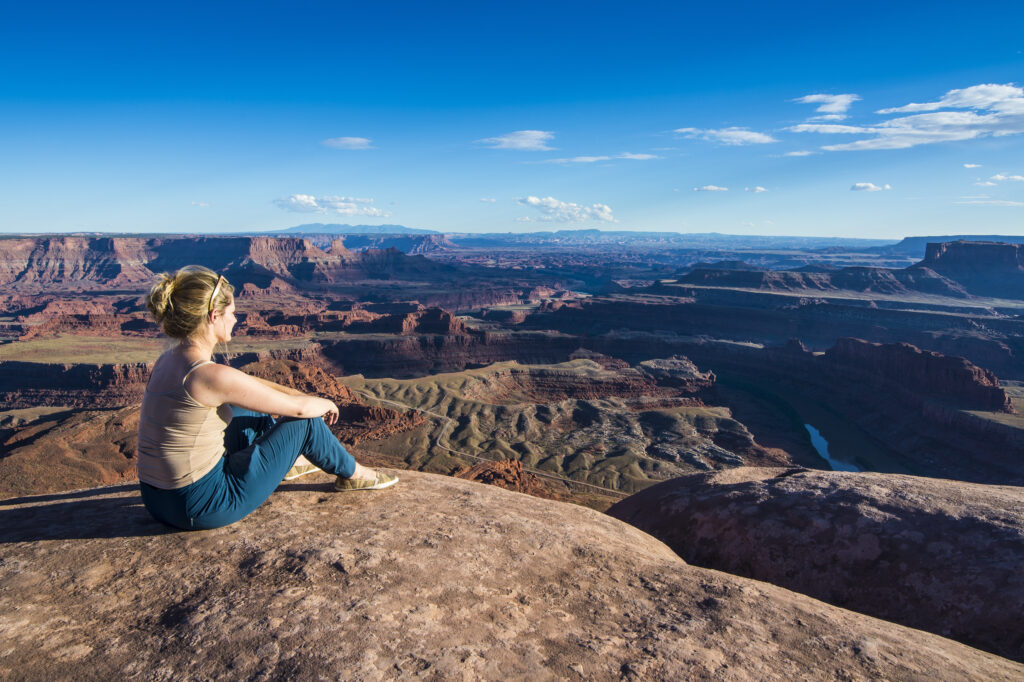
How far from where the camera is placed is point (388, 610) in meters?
3.90

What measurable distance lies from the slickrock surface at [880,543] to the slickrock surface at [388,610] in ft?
5.51

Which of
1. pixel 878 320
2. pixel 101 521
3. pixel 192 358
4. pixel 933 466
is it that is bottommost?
pixel 933 466

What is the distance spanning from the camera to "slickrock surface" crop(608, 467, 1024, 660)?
601cm

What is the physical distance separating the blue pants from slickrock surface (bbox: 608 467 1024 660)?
20.9 ft

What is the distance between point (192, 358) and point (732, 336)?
100718mm

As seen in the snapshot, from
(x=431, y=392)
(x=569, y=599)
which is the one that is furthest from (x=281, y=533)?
(x=431, y=392)

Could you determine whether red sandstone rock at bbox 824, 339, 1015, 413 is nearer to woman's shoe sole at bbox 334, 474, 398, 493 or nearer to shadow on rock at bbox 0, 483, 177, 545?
woman's shoe sole at bbox 334, 474, 398, 493

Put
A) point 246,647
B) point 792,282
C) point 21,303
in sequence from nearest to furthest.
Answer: point 246,647 → point 21,303 → point 792,282

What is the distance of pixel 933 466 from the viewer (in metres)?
47.7

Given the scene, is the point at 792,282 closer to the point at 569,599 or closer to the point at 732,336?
the point at 732,336

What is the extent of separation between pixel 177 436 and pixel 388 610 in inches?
83.0

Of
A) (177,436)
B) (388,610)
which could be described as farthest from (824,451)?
(177,436)

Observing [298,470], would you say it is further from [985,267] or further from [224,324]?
[985,267]

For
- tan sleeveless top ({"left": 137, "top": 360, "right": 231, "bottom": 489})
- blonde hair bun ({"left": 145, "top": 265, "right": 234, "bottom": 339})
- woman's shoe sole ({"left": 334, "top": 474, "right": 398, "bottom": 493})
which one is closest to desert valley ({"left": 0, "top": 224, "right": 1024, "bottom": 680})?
woman's shoe sole ({"left": 334, "top": 474, "right": 398, "bottom": 493})
